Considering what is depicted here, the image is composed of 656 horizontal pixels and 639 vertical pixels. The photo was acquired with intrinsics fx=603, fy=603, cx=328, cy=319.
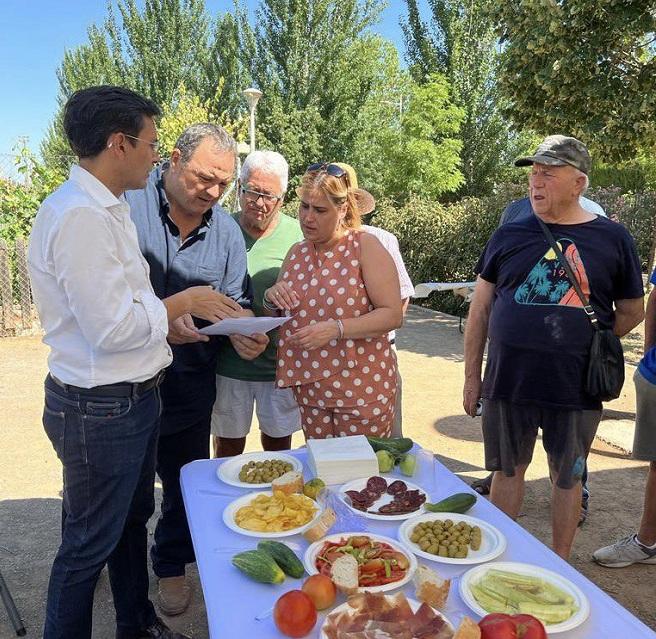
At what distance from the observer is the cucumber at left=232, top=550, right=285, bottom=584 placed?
1.50 m

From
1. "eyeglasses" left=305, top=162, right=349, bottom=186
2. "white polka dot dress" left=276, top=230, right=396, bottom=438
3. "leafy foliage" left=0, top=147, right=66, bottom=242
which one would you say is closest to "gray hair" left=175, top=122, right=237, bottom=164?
"eyeglasses" left=305, top=162, right=349, bottom=186

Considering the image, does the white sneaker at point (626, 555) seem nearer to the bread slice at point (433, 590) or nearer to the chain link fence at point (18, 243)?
the bread slice at point (433, 590)

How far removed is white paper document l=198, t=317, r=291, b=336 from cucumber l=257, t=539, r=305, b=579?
0.86 meters

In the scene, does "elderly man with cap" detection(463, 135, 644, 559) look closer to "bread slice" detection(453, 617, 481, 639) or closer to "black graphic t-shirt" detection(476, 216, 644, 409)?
"black graphic t-shirt" detection(476, 216, 644, 409)

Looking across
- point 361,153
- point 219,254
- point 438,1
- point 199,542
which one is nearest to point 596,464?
point 219,254

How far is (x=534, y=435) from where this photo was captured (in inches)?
110

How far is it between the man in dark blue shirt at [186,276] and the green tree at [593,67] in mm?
4986

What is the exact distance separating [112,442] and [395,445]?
1.01m

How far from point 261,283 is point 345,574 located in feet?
6.18

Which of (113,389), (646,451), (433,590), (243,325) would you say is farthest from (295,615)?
(646,451)

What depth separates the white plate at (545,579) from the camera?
1.35 metres

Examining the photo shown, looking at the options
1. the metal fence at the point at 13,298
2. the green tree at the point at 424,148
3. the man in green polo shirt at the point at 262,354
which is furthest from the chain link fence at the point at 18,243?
the green tree at the point at 424,148

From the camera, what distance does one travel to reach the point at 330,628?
1.29 meters

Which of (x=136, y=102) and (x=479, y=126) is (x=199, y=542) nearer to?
(x=136, y=102)
